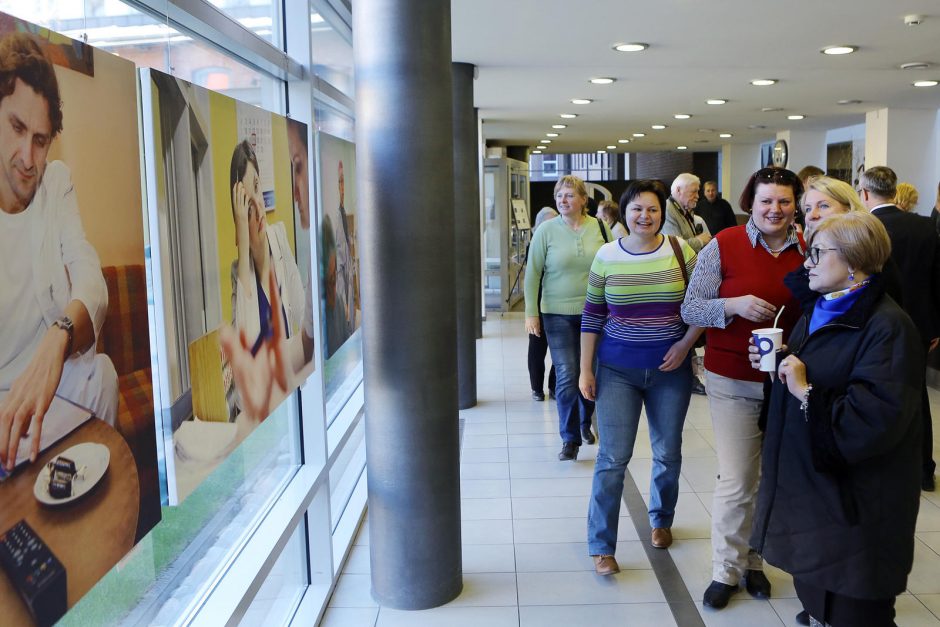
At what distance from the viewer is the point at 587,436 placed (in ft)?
19.6

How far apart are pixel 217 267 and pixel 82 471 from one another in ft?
2.92

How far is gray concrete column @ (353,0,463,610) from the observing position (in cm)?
326

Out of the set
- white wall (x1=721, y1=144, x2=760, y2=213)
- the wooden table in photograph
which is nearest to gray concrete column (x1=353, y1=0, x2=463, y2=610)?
the wooden table in photograph

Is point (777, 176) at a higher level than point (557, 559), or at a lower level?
higher

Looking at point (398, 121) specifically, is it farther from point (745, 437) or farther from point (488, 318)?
point (488, 318)

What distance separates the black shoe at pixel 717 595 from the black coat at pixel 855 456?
872mm

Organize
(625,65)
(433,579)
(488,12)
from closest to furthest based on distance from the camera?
(433,579) < (488,12) < (625,65)

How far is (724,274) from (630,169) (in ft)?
99.4

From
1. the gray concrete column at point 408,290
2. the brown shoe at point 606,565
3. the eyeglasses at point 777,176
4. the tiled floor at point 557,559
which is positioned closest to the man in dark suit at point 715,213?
the tiled floor at point 557,559

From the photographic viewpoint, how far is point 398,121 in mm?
3260

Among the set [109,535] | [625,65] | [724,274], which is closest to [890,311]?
[724,274]

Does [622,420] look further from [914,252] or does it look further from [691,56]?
[691,56]

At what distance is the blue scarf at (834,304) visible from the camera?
247 centimetres

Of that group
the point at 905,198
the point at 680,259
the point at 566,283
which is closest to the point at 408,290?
the point at 680,259
